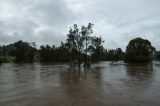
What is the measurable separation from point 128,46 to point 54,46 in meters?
43.0

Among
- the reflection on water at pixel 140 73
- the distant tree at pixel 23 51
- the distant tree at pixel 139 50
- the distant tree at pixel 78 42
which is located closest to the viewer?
the reflection on water at pixel 140 73

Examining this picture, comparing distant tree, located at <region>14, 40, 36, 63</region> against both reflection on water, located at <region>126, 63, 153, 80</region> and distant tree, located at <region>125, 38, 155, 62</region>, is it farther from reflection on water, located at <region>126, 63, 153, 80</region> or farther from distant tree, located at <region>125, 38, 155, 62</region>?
reflection on water, located at <region>126, 63, 153, 80</region>

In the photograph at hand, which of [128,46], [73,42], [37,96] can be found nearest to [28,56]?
[128,46]

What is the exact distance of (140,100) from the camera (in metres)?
12.9

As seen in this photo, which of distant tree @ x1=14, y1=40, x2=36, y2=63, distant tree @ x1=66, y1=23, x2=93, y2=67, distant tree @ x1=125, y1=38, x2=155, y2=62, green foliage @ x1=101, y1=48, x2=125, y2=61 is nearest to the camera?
distant tree @ x1=66, y1=23, x2=93, y2=67

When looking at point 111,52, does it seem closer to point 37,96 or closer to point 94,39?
point 94,39

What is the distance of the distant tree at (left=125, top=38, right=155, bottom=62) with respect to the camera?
94.2m

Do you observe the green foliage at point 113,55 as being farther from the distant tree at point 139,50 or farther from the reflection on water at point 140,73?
the reflection on water at point 140,73

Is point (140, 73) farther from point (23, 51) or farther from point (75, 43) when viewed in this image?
point (23, 51)

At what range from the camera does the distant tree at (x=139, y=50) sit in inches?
3707

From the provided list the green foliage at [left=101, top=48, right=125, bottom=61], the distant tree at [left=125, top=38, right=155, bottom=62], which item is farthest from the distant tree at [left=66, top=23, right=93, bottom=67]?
the green foliage at [left=101, top=48, right=125, bottom=61]

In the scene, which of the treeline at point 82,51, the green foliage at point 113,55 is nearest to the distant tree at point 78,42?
the treeline at point 82,51

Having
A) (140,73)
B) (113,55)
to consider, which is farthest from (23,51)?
(140,73)

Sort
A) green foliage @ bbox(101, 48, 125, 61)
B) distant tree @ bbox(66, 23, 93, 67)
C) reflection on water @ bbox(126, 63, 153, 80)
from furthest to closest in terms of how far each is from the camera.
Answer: green foliage @ bbox(101, 48, 125, 61) < distant tree @ bbox(66, 23, 93, 67) < reflection on water @ bbox(126, 63, 153, 80)
